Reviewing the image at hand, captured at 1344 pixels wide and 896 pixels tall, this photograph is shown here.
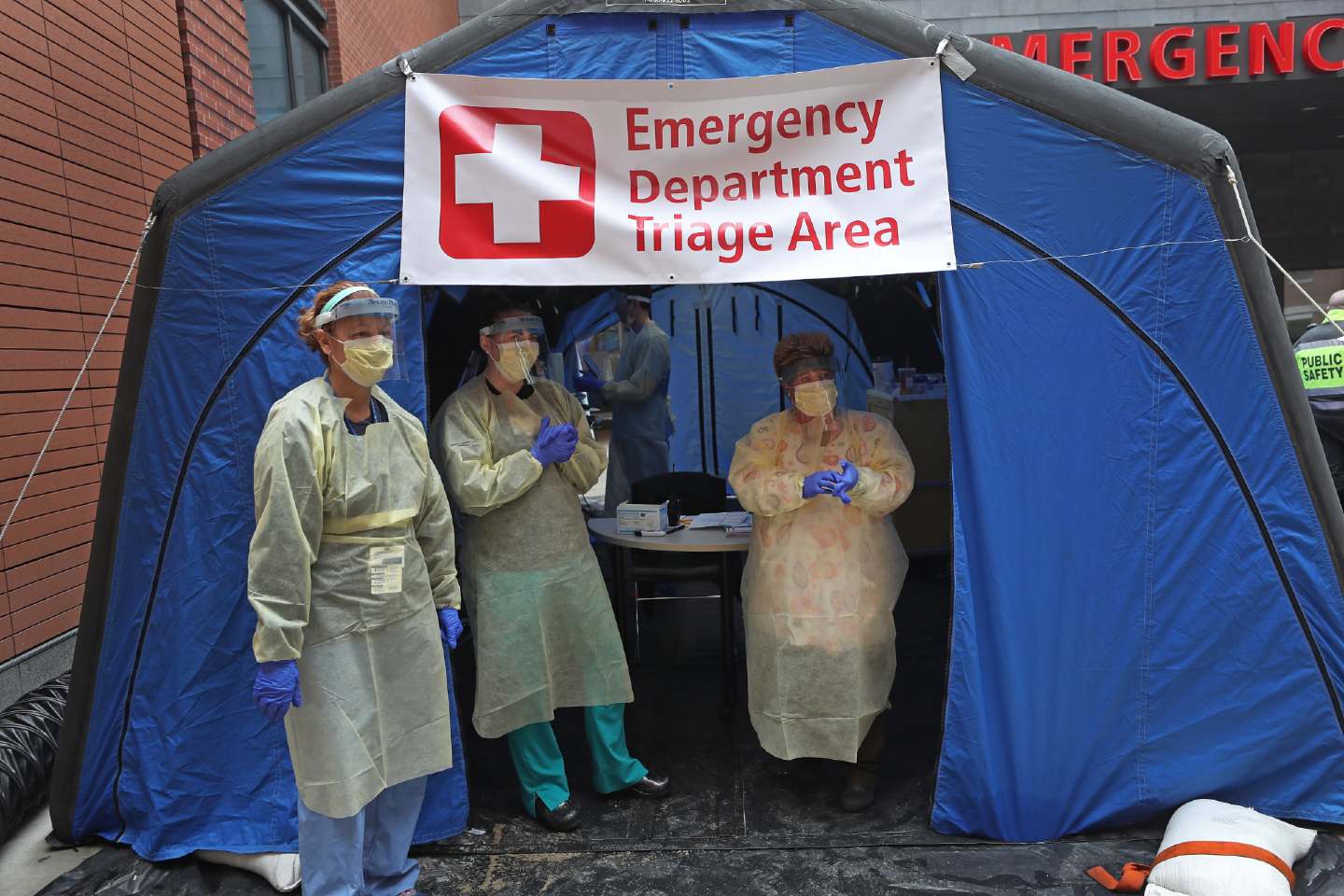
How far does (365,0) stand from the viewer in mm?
10281

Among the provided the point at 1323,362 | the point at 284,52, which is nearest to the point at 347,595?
the point at 1323,362

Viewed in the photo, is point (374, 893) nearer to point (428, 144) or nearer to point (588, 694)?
point (588, 694)

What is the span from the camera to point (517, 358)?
137 inches

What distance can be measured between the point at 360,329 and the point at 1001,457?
6.63 ft

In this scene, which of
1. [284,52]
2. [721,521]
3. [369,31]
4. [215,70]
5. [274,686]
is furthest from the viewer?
[369,31]

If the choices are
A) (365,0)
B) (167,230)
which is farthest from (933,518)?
(365,0)

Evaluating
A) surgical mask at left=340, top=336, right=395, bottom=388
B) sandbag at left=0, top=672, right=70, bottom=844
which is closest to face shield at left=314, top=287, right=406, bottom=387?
surgical mask at left=340, top=336, right=395, bottom=388

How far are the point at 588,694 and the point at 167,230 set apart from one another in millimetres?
2089

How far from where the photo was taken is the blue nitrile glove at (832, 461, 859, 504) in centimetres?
338

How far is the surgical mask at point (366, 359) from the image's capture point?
2.81 metres

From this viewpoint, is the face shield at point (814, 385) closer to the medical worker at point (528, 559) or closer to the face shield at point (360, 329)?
the medical worker at point (528, 559)

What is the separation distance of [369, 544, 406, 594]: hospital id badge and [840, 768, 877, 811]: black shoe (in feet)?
5.89

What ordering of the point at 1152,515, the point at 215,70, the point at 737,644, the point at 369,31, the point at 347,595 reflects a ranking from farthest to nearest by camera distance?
the point at 369,31, the point at 215,70, the point at 737,644, the point at 1152,515, the point at 347,595

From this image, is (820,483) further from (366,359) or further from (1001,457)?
(366,359)
